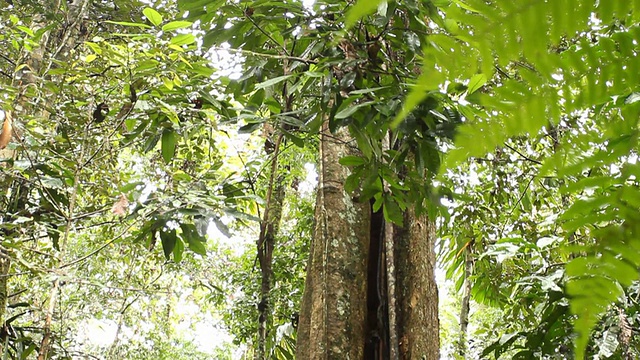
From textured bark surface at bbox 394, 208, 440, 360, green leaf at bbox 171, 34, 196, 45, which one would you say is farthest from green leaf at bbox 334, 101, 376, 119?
green leaf at bbox 171, 34, 196, 45

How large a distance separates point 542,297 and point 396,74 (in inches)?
45.7

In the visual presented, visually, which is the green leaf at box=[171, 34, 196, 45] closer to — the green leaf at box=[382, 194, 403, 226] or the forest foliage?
the forest foliage

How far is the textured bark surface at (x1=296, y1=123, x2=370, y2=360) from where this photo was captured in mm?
1724

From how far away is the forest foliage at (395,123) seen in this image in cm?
49

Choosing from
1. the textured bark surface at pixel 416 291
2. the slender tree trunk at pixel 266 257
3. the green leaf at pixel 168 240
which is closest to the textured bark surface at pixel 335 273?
the textured bark surface at pixel 416 291

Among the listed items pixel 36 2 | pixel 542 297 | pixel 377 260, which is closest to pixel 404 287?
pixel 377 260

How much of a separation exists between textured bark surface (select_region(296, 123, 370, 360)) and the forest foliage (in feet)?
0.49

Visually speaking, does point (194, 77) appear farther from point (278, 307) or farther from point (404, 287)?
point (278, 307)

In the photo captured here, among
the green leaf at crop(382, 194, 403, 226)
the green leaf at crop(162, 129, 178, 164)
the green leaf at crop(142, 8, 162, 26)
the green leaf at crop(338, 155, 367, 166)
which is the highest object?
the green leaf at crop(142, 8, 162, 26)

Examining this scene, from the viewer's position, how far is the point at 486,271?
2607 mm

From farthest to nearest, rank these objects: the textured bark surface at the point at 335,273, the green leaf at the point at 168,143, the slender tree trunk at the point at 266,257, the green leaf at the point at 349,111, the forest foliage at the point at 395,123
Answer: the slender tree trunk at the point at 266,257, the green leaf at the point at 168,143, the textured bark surface at the point at 335,273, the green leaf at the point at 349,111, the forest foliage at the point at 395,123

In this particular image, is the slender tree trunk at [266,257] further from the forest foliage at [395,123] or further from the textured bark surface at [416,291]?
the textured bark surface at [416,291]

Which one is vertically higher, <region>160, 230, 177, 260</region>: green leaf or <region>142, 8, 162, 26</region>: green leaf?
<region>142, 8, 162, 26</region>: green leaf

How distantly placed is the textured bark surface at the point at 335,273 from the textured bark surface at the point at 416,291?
14 centimetres
